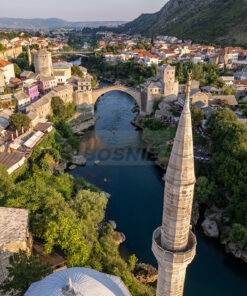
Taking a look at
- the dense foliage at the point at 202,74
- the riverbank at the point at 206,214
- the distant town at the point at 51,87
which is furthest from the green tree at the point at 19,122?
the dense foliage at the point at 202,74

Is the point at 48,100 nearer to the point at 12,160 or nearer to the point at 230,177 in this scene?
the point at 12,160

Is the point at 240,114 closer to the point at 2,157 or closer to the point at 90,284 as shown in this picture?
the point at 2,157

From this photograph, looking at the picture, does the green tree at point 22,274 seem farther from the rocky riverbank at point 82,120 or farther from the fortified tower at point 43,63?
the fortified tower at point 43,63

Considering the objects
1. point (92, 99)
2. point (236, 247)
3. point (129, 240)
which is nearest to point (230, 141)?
point (236, 247)

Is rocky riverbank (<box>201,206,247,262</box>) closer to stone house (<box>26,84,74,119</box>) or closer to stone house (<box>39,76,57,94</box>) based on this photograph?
stone house (<box>26,84,74,119</box>)

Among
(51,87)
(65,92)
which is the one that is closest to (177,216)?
(65,92)

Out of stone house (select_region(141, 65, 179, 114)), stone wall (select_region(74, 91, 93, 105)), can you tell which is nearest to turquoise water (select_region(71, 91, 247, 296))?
stone wall (select_region(74, 91, 93, 105))
